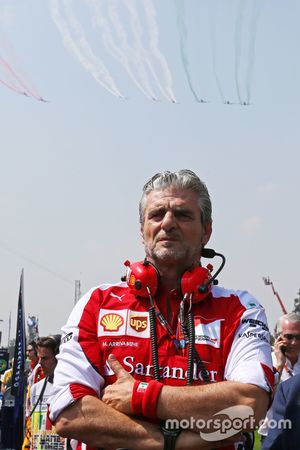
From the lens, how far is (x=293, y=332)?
7203mm

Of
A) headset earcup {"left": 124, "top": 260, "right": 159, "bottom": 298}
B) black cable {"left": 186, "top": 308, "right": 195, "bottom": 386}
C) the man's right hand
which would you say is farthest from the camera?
the man's right hand

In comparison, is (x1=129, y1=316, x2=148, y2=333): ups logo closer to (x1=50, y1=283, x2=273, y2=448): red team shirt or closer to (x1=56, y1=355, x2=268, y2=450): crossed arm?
(x1=50, y1=283, x2=273, y2=448): red team shirt

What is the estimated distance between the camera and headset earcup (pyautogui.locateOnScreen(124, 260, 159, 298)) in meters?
3.29

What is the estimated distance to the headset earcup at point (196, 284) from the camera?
10.5 feet

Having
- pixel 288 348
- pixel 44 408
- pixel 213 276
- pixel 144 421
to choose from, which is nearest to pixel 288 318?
pixel 288 348

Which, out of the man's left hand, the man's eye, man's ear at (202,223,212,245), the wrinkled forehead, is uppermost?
the wrinkled forehead

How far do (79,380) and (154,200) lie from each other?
104 centimetres

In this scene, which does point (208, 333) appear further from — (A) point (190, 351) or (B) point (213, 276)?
(B) point (213, 276)

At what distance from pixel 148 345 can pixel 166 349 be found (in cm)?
9

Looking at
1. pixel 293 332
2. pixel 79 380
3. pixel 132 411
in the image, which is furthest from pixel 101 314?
pixel 293 332

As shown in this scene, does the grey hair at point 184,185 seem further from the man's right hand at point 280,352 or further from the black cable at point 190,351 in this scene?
the man's right hand at point 280,352

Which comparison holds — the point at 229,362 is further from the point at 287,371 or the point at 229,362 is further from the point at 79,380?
the point at 287,371

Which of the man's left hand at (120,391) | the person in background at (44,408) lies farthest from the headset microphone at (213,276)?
the person in background at (44,408)

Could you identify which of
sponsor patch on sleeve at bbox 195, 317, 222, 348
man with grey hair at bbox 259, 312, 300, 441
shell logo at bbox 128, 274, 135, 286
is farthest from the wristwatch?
man with grey hair at bbox 259, 312, 300, 441
